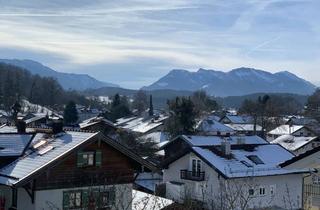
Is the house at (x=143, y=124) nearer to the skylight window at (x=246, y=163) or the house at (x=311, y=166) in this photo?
the skylight window at (x=246, y=163)

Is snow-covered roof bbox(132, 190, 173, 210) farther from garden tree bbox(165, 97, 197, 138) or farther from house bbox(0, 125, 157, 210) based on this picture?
garden tree bbox(165, 97, 197, 138)

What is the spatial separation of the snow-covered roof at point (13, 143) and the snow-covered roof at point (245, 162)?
12757 mm

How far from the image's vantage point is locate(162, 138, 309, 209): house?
33.7m

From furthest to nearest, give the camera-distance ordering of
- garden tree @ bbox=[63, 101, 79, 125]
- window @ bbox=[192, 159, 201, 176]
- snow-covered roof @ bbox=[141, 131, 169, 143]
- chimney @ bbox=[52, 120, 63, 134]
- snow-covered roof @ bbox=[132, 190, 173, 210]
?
garden tree @ bbox=[63, 101, 79, 125] < snow-covered roof @ bbox=[141, 131, 169, 143] < window @ bbox=[192, 159, 201, 176] < chimney @ bbox=[52, 120, 63, 134] < snow-covered roof @ bbox=[132, 190, 173, 210]

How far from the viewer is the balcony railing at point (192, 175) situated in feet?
115

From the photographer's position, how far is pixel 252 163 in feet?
117

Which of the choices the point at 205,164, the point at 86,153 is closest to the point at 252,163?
the point at 205,164

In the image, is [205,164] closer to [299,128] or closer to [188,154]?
[188,154]

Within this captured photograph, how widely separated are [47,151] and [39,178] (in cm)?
165

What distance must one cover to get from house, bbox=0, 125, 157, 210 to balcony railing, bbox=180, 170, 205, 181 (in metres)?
9.51

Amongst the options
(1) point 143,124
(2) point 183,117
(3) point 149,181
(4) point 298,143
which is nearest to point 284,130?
(1) point 143,124

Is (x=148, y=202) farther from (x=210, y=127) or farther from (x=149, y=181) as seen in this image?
(x=210, y=127)

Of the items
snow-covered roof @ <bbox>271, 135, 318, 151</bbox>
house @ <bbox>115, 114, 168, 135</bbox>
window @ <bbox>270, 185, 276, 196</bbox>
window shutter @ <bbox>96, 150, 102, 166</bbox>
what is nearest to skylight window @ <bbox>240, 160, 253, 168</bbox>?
window @ <bbox>270, 185, 276, 196</bbox>

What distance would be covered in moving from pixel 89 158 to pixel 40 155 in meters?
2.16
